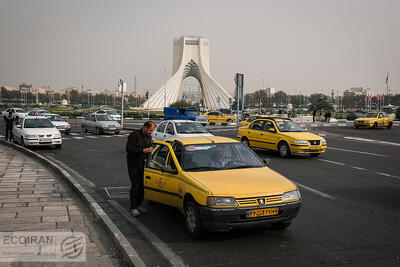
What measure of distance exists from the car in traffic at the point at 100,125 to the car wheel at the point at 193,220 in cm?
2248

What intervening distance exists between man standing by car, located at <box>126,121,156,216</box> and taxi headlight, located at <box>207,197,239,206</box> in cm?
203

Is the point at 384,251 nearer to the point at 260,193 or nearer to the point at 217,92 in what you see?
the point at 260,193

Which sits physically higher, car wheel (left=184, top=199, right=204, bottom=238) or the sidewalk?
car wheel (left=184, top=199, right=204, bottom=238)

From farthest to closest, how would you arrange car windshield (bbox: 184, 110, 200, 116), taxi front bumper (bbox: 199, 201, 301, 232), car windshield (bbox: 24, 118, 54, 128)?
car windshield (bbox: 184, 110, 200, 116) < car windshield (bbox: 24, 118, 54, 128) < taxi front bumper (bbox: 199, 201, 301, 232)

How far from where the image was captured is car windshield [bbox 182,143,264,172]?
6.41 metres

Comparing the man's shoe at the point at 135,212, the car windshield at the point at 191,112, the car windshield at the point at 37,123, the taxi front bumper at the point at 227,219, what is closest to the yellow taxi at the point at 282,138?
the man's shoe at the point at 135,212

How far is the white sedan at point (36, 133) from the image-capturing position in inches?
704

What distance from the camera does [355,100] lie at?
162750 millimetres

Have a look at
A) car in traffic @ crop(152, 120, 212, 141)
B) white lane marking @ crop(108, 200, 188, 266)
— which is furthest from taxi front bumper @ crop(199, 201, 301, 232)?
car in traffic @ crop(152, 120, 212, 141)

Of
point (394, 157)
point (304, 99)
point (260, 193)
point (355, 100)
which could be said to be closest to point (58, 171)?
point (260, 193)

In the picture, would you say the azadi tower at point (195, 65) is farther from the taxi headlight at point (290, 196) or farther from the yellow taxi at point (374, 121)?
the taxi headlight at point (290, 196)

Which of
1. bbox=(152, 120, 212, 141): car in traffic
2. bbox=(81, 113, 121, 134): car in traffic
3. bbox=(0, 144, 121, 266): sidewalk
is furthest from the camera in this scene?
bbox=(81, 113, 121, 134): car in traffic

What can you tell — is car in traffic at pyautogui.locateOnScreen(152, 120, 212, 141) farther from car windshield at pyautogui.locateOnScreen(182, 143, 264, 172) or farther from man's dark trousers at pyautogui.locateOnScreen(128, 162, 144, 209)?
car windshield at pyautogui.locateOnScreen(182, 143, 264, 172)

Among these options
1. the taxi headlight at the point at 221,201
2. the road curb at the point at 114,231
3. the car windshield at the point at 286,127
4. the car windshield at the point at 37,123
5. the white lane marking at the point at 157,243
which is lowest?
the white lane marking at the point at 157,243
